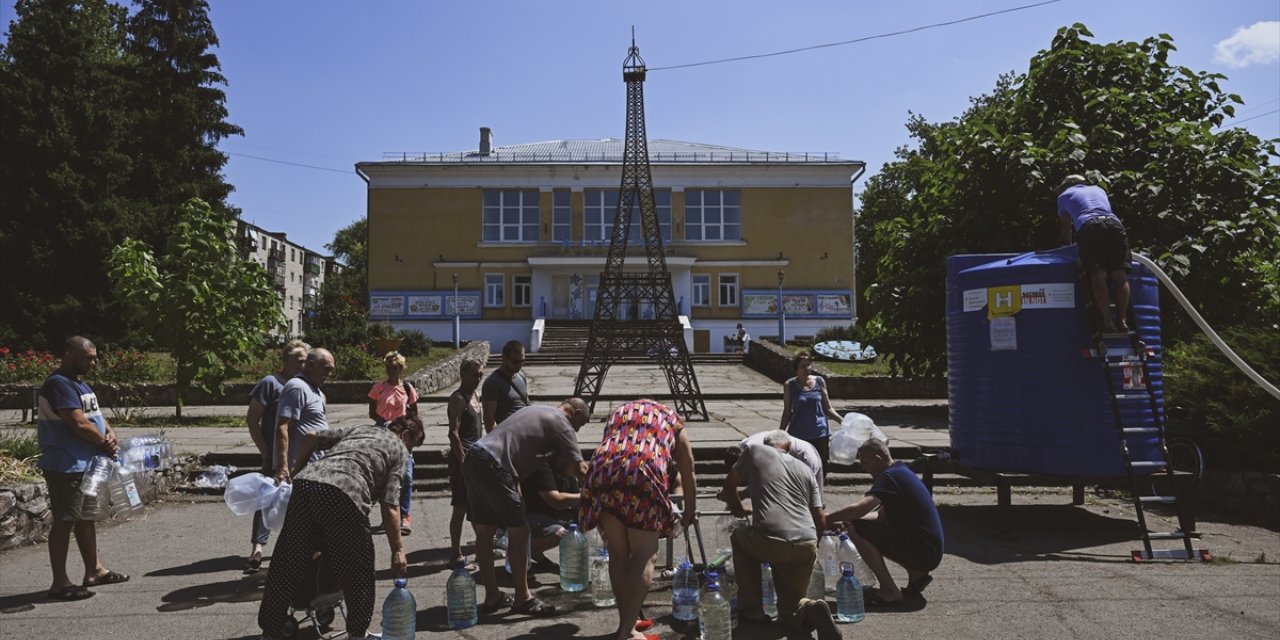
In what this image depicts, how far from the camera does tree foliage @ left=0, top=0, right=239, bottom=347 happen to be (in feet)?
95.1

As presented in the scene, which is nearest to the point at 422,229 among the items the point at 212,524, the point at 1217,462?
the point at 212,524

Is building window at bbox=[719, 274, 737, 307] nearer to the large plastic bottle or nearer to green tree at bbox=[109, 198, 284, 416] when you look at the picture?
green tree at bbox=[109, 198, 284, 416]

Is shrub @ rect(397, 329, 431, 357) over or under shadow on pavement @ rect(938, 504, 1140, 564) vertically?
over

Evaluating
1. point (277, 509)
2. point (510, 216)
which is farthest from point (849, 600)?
point (510, 216)

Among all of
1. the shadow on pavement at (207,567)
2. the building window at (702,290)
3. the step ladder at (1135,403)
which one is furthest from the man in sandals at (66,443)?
the building window at (702,290)

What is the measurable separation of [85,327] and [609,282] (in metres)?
22.8

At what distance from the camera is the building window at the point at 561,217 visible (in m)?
39.9

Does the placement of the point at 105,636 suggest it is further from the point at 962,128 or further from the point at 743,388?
the point at 743,388

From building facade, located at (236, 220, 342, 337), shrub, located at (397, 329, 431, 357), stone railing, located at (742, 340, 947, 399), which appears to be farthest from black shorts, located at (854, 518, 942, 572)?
building facade, located at (236, 220, 342, 337)

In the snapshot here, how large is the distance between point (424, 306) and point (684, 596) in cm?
3482

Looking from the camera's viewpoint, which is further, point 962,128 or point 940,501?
point 962,128

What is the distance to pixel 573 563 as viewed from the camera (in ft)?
20.1

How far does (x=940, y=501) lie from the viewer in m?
9.70

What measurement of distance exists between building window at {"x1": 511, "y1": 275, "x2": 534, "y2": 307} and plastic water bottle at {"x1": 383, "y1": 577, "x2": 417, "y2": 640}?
113 ft
